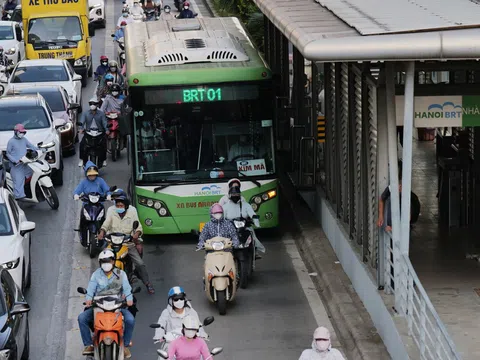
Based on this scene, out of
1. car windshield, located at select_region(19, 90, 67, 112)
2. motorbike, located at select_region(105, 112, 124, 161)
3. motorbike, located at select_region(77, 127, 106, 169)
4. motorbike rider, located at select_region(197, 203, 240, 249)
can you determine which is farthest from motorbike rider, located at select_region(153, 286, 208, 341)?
car windshield, located at select_region(19, 90, 67, 112)

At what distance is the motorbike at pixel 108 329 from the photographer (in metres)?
14.9

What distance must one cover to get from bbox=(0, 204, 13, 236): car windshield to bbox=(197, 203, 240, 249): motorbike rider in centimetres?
257

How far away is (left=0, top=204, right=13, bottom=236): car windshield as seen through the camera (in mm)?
18141

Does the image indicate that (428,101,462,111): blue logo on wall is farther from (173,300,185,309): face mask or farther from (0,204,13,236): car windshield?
(0,204,13,236): car windshield

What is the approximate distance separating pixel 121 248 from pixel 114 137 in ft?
35.0

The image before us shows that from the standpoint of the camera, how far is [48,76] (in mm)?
33875

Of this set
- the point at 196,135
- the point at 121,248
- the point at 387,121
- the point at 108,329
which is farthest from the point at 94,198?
the point at 387,121

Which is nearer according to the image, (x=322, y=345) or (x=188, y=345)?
(x=322, y=345)

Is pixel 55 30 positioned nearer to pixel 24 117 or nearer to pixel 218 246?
pixel 24 117

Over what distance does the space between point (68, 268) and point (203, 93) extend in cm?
341

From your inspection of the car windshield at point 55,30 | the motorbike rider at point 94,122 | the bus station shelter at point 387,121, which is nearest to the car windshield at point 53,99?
the motorbike rider at point 94,122

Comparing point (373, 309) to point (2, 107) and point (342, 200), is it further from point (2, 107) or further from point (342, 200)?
point (2, 107)

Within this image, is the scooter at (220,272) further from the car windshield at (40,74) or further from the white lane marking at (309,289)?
the car windshield at (40,74)

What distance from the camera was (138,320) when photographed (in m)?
17.7
